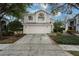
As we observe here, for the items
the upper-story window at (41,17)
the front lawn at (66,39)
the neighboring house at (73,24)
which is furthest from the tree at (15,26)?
the neighboring house at (73,24)

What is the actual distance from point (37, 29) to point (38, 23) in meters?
0.09

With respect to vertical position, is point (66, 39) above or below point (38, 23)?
below

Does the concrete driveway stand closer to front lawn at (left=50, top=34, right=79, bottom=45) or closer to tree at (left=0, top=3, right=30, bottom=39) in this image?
front lawn at (left=50, top=34, right=79, bottom=45)

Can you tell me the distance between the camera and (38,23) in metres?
5.16

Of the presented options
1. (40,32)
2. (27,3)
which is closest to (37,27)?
(40,32)

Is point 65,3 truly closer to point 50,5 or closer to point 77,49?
point 50,5

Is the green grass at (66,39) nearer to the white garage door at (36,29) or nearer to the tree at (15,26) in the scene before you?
the white garage door at (36,29)

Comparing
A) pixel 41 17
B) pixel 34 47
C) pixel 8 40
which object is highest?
pixel 41 17

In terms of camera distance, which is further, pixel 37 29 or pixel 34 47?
pixel 37 29

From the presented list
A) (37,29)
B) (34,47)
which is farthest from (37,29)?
(34,47)

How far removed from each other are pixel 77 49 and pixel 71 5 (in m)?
0.67

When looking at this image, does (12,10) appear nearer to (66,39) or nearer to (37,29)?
(37,29)

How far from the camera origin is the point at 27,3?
4996 millimetres

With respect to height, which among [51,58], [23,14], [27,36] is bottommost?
[51,58]
